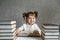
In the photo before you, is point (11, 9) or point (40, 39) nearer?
point (40, 39)

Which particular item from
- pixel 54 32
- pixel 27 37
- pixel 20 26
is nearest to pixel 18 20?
pixel 20 26

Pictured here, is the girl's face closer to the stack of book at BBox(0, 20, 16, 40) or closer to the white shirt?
the white shirt

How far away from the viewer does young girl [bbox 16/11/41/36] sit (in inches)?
26.9

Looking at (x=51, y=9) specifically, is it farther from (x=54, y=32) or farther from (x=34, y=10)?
(x=54, y=32)

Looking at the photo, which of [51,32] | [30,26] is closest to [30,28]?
[30,26]

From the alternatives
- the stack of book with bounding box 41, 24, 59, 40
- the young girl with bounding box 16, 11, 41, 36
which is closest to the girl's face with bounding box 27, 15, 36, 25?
the young girl with bounding box 16, 11, 41, 36

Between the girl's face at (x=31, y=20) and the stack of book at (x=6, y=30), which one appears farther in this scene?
the girl's face at (x=31, y=20)

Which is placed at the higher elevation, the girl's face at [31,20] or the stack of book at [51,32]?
the girl's face at [31,20]

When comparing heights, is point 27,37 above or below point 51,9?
below

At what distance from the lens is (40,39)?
64 cm

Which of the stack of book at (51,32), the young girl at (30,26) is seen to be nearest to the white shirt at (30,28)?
the young girl at (30,26)

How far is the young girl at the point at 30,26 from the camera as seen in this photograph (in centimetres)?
68

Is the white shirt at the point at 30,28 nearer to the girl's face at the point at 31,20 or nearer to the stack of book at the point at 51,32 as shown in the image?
the girl's face at the point at 31,20

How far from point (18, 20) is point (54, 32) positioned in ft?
0.90
